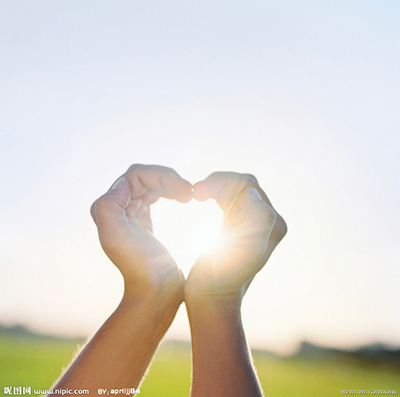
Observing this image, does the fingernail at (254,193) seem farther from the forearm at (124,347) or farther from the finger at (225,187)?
the forearm at (124,347)

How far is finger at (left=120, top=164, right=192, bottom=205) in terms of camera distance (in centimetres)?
177

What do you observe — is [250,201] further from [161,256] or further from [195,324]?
[195,324]

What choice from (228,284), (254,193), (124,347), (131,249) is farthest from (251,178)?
(124,347)

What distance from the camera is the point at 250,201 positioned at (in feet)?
5.18

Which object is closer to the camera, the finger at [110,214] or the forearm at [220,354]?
the forearm at [220,354]

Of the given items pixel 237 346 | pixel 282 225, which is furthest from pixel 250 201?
pixel 237 346

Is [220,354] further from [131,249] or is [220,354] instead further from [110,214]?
[110,214]

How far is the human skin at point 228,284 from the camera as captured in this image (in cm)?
125

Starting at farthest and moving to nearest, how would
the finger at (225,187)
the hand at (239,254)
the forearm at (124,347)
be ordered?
the finger at (225,187), the hand at (239,254), the forearm at (124,347)

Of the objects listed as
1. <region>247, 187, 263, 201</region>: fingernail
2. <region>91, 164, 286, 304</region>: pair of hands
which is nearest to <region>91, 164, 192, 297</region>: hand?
<region>91, 164, 286, 304</region>: pair of hands

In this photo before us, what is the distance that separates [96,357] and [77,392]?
13 cm

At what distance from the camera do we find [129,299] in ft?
4.99

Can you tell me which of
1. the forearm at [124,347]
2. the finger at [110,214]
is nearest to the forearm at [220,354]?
the forearm at [124,347]

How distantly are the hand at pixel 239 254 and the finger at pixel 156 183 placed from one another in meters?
0.30
